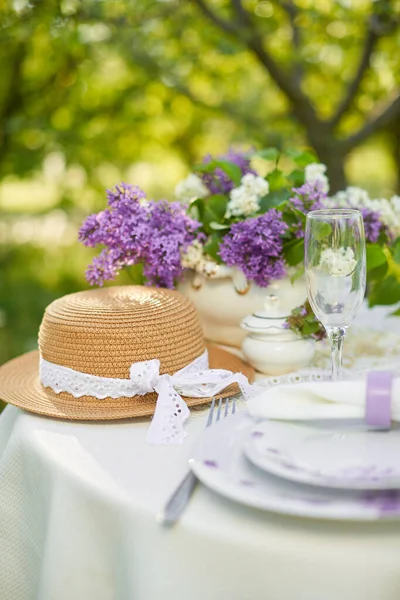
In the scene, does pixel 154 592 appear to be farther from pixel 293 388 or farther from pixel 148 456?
pixel 293 388

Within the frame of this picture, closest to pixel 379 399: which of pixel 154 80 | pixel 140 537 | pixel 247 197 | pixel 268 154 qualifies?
pixel 140 537

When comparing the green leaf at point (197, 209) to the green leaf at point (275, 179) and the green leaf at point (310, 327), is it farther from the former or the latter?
the green leaf at point (310, 327)

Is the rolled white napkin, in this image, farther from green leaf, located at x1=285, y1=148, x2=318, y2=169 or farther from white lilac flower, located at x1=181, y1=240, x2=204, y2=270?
green leaf, located at x1=285, y1=148, x2=318, y2=169

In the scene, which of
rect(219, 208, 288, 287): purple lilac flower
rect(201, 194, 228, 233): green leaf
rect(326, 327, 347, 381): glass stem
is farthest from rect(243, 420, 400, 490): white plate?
rect(201, 194, 228, 233): green leaf

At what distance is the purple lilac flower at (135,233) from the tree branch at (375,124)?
276 centimetres

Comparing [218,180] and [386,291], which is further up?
[218,180]

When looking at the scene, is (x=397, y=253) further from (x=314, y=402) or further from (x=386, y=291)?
(x=314, y=402)

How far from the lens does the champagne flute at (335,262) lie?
123 centimetres

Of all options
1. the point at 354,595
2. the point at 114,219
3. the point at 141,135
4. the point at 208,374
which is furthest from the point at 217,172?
the point at 141,135

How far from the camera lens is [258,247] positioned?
1.65 m

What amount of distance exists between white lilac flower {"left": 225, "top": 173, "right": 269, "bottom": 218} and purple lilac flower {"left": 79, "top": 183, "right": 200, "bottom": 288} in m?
0.10

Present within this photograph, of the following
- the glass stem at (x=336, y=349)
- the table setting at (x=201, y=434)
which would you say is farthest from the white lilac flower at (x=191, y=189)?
the glass stem at (x=336, y=349)

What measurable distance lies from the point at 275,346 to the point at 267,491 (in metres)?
0.65

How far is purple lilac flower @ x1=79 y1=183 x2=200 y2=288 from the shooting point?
5.39 feet
